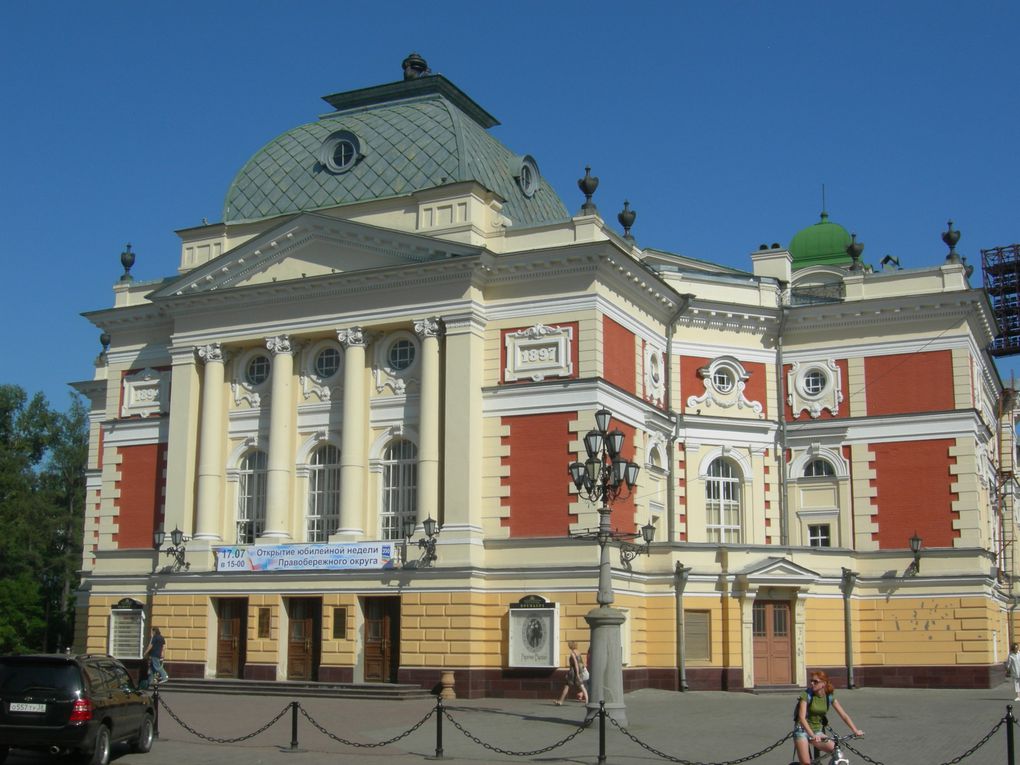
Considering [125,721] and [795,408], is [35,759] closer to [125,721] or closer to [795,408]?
[125,721]

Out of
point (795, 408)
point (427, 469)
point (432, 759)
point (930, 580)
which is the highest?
point (795, 408)

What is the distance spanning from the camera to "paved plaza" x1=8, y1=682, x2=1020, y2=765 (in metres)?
19.7

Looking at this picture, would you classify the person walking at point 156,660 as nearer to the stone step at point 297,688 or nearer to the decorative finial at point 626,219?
the stone step at point 297,688

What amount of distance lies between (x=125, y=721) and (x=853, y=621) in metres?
23.1

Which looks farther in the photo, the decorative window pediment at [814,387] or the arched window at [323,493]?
the decorative window pediment at [814,387]

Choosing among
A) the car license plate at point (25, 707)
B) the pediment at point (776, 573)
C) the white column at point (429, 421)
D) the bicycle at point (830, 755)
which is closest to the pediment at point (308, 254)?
the white column at point (429, 421)

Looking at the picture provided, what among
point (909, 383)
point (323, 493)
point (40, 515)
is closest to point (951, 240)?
point (909, 383)

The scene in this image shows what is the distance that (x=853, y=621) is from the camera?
35844 millimetres

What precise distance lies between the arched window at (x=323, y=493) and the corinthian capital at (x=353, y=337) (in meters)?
3.08

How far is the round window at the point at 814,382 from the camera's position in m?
38.6

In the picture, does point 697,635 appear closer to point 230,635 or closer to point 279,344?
point 230,635

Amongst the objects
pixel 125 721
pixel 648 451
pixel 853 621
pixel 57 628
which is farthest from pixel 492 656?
pixel 57 628

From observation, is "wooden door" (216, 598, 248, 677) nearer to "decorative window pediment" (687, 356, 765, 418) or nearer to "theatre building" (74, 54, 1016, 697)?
"theatre building" (74, 54, 1016, 697)

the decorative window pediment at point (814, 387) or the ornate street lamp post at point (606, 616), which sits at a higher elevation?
the decorative window pediment at point (814, 387)
